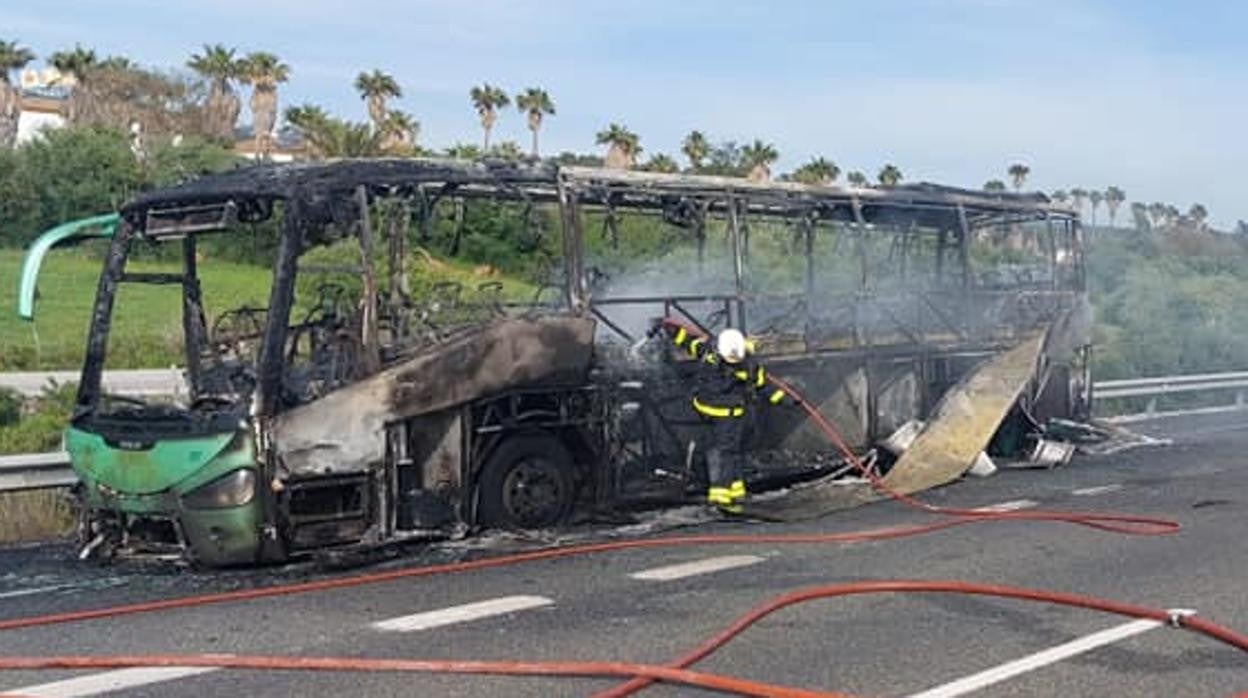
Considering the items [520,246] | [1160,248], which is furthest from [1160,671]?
[1160,248]

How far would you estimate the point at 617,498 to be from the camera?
1102cm

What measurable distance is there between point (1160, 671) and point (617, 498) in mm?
5225

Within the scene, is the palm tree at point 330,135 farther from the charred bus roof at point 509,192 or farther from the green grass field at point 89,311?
the charred bus roof at point 509,192

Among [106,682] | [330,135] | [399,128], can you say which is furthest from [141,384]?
[399,128]

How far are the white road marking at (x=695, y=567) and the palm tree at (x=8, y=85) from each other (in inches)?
2409

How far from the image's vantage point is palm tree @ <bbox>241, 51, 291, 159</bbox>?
217 ft

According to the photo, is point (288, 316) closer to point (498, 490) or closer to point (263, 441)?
point (263, 441)

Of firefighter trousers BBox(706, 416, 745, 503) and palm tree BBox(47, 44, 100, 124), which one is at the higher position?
palm tree BBox(47, 44, 100, 124)

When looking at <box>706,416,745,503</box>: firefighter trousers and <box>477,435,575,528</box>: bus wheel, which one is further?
<box>706,416,745,503</box>: firefighter trousers

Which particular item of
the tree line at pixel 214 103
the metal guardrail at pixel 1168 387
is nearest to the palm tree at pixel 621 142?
the tree line at pixel 214 103

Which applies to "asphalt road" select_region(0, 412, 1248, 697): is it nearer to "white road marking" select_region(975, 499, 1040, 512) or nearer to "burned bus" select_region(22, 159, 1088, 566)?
"burned bus" select_region(22, 159, 1088, 566)

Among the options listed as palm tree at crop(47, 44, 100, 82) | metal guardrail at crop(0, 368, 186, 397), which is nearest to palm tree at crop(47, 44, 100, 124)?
palm tree at crop(47, 44, 100, 82)

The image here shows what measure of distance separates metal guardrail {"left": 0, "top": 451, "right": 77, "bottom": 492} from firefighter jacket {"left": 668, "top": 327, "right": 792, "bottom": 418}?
4.64 metres

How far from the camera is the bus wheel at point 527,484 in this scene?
10.1 metres
